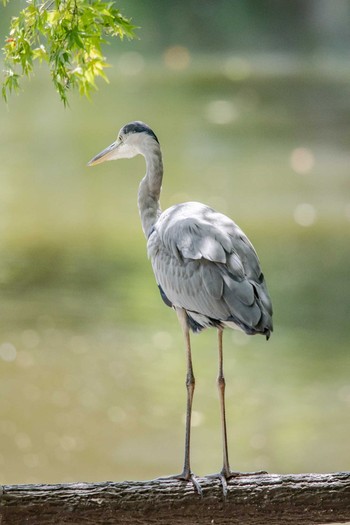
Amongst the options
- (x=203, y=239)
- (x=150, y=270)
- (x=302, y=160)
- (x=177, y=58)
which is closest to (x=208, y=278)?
(x=203, y=239)

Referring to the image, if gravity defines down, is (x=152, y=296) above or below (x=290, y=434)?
above

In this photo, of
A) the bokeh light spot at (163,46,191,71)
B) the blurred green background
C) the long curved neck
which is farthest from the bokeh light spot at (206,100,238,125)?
the long curved neck

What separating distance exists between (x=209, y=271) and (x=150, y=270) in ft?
15.3

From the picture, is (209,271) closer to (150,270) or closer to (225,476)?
(225,476)

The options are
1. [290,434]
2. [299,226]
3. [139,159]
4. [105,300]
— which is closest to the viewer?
[290,434]

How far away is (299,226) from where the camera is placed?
888cm

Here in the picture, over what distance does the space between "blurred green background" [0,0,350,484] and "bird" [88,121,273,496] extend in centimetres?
187

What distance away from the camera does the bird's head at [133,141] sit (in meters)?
3.49

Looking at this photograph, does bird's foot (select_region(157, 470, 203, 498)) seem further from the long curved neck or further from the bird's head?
the bird's head

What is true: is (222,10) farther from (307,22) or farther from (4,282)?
(4,282)

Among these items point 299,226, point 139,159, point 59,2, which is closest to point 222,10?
point 139,159

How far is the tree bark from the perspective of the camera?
2.66 meters

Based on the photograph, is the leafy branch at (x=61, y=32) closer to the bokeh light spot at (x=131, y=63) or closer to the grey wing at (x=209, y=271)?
the grey wing at (x=209, y=271)

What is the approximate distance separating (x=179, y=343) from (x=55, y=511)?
149 inches
